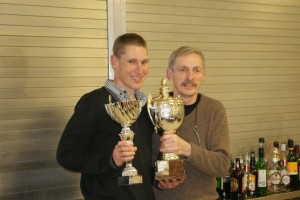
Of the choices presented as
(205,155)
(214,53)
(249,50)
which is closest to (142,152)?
(205,155)

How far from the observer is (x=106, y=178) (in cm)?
178

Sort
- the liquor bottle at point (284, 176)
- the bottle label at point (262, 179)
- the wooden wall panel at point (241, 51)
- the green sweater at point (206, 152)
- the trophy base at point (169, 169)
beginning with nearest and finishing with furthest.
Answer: the trophy base at point (169, 169), the green sweater at point (206, 152), the wooden wall panel at point (241, 51), the bottle label at point (262, 179), the liquor bottle at point (284, 176)

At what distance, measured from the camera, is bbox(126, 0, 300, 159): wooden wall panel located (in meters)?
2.79

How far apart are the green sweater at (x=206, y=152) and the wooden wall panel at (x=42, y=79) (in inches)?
31.6

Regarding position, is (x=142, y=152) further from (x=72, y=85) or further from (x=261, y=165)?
(x=261, y=165)

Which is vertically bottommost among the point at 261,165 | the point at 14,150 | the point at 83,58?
the point at 261,165

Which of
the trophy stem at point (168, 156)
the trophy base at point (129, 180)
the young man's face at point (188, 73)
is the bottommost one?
the trophy base at point (129, 180)

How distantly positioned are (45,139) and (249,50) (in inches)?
64.5

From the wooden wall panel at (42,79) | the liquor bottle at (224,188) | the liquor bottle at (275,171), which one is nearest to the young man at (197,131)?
the wooden wall panel at (42,79)

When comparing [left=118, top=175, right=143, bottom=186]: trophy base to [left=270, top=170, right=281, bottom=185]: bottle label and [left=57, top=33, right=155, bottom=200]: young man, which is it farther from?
[left=270, top=170, right=281, bottom=185]: bottle label

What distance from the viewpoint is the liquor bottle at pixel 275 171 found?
3.01 meters

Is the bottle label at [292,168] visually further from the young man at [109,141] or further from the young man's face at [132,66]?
the young man's face at [132,66]

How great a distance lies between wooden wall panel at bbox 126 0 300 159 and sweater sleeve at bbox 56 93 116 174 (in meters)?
1.03

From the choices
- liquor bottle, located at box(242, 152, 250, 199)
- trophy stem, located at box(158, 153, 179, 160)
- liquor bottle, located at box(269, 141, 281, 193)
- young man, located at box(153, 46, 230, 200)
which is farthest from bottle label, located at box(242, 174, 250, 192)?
trophy stem, located at box(158, 153, 179, 160)
